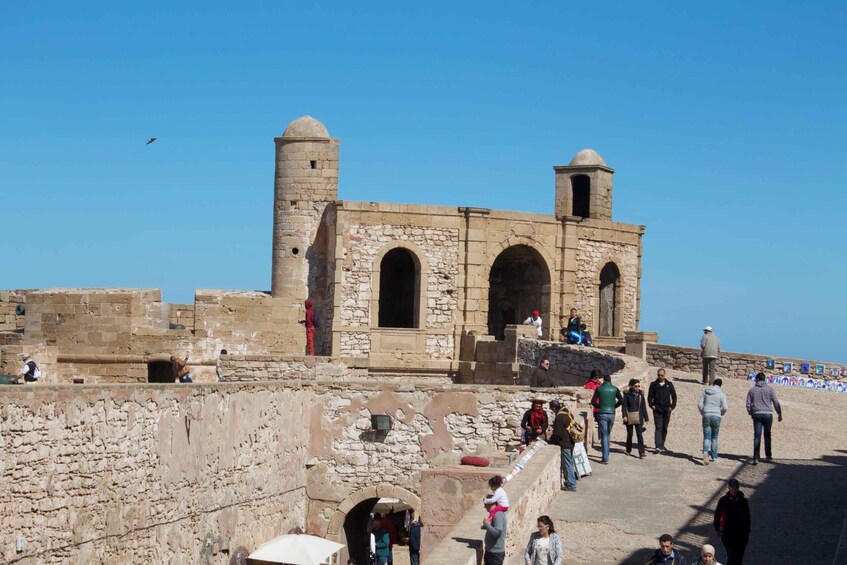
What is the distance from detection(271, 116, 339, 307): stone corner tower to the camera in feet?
93.1

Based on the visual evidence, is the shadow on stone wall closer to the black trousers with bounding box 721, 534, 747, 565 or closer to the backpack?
the black trousers with bounding box 721, 534, 747, 565

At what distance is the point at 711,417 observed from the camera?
51.8ft

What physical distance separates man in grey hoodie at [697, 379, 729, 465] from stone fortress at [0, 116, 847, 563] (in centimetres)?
211

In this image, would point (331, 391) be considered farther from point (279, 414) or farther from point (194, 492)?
point (194, 492)

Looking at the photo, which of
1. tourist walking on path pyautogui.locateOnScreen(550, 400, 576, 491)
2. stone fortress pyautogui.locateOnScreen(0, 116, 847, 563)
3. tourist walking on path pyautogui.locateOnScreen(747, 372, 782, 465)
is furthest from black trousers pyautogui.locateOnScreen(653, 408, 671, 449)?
tourist walking on path pyautogui.locateOnScreen(550, 400, 576, 491)

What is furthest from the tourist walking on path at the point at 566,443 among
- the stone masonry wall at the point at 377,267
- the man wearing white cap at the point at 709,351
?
the stone masonry wall at the point at 377,267

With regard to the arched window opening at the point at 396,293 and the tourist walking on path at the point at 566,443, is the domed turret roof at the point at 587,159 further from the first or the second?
the tourist walking on path at the point at 566,443

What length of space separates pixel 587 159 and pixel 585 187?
753 millimetres

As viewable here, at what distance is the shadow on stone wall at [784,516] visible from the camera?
11.7 m

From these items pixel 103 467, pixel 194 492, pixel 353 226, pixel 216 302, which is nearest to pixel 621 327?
pixel 353 226

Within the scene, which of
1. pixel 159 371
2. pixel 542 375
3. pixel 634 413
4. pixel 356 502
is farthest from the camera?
pixel 159 371

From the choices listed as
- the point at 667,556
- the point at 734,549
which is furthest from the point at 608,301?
the point at 667,556

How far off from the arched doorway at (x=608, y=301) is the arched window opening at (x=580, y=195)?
179cm

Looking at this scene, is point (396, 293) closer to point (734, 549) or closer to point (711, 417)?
point (711, 417)
